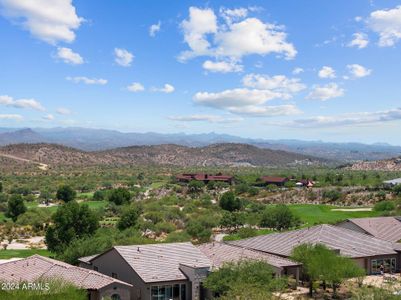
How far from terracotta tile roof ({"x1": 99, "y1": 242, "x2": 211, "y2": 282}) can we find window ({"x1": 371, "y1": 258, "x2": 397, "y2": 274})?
14870 millimetres

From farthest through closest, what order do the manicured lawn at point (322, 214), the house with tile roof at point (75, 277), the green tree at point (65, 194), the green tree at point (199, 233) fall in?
the green tree at point (65, 194) < the manicured lawn at point (322, 214) < the green tree at point (199, 233) < the house with tile roof at point (75, 277)

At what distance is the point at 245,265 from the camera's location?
30.6 m

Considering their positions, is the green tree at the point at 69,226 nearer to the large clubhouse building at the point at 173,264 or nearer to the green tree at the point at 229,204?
the large clubhouse building at the point at 173,264

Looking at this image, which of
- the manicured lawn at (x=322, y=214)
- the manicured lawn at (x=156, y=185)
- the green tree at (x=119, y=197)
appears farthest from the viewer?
the manicured lawn at (x=156, y=185)

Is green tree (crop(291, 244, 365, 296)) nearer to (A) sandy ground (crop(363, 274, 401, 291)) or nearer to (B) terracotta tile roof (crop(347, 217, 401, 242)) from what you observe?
(A) sandy ground (crop(363, 274, 401, 291))

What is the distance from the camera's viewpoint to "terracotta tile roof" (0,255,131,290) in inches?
1106

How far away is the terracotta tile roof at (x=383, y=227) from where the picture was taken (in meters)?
47.0

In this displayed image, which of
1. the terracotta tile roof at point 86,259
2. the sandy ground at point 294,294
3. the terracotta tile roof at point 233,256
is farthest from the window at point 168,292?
the terracotta tile roof at point 86,259

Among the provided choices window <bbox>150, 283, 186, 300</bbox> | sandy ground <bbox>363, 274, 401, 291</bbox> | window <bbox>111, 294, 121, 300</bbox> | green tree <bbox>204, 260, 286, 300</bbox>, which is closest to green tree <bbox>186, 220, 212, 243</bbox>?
sandy ground <bbox>363, 274, 401, 291</bbox>

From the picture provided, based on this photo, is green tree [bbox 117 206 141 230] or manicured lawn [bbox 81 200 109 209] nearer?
green tree [bbox 117 206 141 230]

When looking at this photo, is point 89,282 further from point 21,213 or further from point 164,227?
point 21,213

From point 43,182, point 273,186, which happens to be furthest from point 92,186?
point 273,186

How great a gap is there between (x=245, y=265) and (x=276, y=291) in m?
2.65

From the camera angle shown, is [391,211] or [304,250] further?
[391,211]
